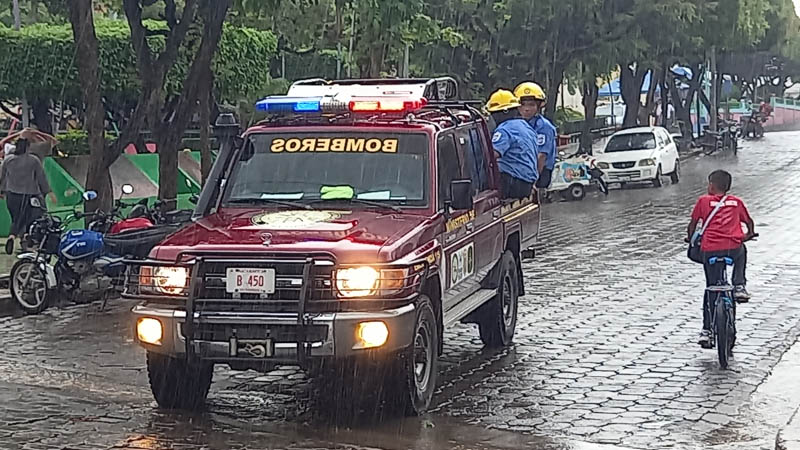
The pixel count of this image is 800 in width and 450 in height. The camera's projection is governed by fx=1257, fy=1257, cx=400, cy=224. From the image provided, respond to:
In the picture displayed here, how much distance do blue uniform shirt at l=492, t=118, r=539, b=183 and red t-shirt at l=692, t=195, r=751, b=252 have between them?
1754mm

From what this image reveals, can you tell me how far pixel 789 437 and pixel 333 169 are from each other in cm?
369

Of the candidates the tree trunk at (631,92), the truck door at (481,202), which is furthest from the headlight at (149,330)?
the tree trunk at (631,92)

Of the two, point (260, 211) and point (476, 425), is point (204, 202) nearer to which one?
point (260, 211)

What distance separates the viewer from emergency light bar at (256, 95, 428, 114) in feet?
31.3

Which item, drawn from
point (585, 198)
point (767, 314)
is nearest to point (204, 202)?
point (767, 314)

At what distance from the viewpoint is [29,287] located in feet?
44.1

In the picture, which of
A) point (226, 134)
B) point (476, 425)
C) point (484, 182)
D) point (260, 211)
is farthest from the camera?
point (484, 182)

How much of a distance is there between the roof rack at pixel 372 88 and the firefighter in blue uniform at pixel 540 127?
235cm

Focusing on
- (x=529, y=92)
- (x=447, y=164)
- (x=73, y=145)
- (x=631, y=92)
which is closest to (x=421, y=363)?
(x=447, y=164)

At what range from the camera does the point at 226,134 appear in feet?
32.4

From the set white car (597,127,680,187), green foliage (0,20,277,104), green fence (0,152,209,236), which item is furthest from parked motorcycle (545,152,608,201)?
green fence (0,152,209,236)

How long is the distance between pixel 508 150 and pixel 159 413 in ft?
14.4

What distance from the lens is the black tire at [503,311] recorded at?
10.9 meters

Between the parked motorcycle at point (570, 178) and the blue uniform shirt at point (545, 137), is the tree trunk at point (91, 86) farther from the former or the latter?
the parked motorcycle at point (570, 178)
